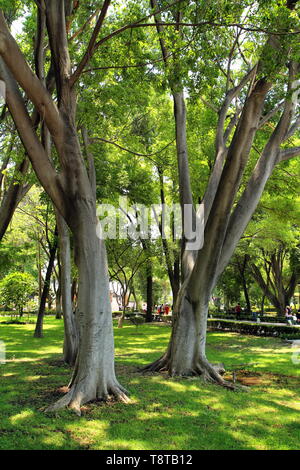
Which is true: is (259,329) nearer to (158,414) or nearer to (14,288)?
(14,288)

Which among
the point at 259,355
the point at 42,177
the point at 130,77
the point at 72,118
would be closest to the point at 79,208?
the point at 42,177

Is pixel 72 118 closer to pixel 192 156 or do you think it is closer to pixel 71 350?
pixel 71 350

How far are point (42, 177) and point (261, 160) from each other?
15.9ft

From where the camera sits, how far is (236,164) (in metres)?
8.65

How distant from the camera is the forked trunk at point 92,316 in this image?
7.28 m

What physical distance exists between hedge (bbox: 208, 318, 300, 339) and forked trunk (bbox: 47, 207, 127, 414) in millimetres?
13525

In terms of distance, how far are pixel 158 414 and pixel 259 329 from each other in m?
16.7

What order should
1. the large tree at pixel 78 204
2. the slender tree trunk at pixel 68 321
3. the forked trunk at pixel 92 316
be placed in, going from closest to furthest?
the large tree at pixel 78 204
the forked trunk at pixel 92 316
the slender tree trunk at pixel 68 321

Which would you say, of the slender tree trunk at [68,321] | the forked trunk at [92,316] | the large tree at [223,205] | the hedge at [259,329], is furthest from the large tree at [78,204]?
the hedge at [259,329]

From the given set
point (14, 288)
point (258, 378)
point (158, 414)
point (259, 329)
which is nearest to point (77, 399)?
point (158, 414)

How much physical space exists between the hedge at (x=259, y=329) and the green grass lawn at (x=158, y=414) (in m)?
8.78

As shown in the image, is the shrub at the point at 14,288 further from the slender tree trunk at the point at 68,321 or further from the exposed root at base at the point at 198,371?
the exposed root at base at the point at 198,371

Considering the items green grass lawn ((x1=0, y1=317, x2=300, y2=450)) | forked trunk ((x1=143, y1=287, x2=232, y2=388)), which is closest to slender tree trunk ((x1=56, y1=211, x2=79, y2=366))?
green grass lawn ((x1=0, y1=317, x2=300, y2=450))

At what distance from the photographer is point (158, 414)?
655 cm
